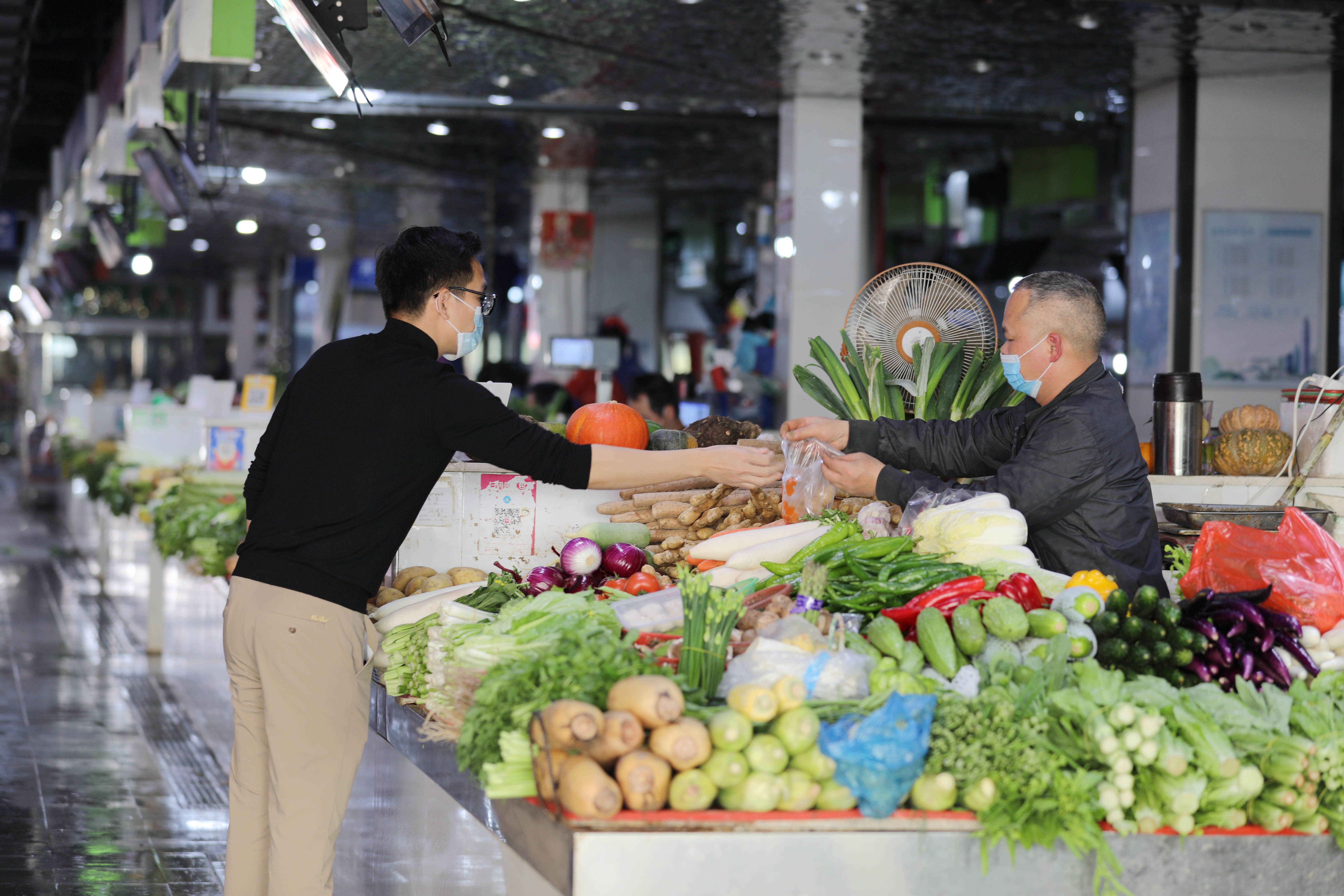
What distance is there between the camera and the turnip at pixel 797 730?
2.28 meters

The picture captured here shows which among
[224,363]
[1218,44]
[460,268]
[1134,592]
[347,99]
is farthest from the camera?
[224,363]

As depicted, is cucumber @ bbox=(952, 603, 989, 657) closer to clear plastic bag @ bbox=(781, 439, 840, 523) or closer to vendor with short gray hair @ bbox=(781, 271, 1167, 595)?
vendor with short gray hair @ bbox=(781, 271, 1167, 595)

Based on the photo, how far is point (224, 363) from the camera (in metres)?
33.8

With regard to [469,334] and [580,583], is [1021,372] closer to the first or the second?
[580,583]

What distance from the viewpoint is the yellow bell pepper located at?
3.05m

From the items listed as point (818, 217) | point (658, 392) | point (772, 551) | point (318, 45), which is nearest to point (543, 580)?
point (772, 551)

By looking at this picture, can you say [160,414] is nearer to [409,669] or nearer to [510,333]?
[409,669]

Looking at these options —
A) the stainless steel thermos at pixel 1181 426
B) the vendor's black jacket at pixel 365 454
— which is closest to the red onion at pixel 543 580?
the vendor's black jacket at pixel 365 454

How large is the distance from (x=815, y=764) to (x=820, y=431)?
153 centimetres

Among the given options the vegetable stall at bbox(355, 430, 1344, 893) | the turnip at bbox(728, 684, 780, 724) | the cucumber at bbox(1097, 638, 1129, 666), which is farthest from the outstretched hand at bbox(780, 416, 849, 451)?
the turnip at bbox(728, 684, 780, 724)

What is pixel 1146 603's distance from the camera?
2.76 m

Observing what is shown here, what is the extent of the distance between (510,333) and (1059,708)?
20730 millimetres

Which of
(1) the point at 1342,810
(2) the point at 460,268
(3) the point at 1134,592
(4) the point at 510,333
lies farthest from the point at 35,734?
(4) the point at 510,333

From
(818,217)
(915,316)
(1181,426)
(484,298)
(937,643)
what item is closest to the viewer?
(937,643)
